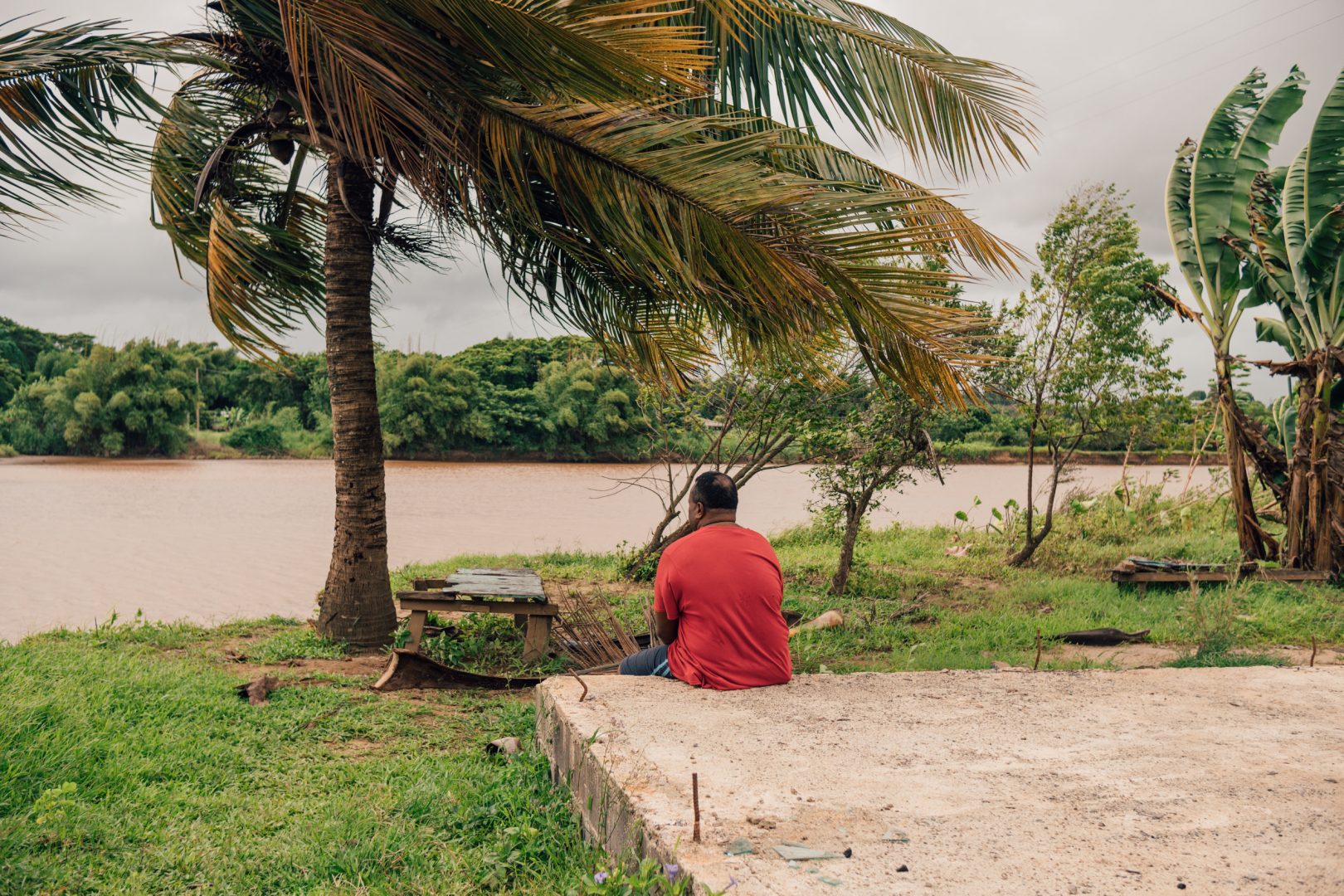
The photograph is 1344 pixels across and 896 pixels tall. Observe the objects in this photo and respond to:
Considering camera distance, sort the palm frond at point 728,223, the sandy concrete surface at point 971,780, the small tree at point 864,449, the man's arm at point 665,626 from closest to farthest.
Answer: the sandy concrete surface at point 971,780 → the man's arm at point 665,626 → the palm frond at point 728,223 → the small tree at point 864,449

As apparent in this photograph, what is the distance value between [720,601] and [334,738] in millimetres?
2321

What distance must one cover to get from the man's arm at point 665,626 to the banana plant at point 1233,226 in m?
8.96

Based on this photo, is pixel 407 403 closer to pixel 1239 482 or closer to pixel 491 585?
pixel 491 585

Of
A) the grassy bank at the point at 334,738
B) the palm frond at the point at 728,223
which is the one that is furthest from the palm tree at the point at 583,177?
the grassy bank at the point at 334,738

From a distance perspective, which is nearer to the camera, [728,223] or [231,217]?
[728,223]

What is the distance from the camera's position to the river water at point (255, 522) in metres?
10.9

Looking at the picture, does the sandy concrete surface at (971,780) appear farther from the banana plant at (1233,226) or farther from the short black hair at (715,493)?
the banana plant at (1233,226)

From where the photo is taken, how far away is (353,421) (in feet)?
22.1

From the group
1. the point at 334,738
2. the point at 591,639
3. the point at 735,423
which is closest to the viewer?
the point at 334,738

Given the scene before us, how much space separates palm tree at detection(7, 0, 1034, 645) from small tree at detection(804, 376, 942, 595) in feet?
7.03

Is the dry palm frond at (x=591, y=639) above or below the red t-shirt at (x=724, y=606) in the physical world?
below

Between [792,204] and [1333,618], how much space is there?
6.55 m

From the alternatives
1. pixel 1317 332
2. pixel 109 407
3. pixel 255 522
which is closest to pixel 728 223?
pixel 1317 332

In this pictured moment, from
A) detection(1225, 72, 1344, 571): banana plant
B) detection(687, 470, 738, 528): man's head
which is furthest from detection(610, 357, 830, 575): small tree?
detection(1225, 72, 1344, 571): banana plant
